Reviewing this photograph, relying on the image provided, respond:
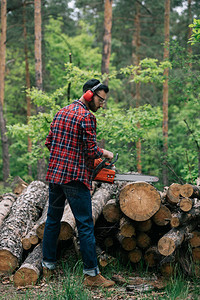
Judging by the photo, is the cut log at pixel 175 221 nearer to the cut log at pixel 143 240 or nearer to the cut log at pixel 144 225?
the cut log at pixel 144 225

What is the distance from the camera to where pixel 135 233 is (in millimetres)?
4270

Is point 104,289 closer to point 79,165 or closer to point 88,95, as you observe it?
point 79,165

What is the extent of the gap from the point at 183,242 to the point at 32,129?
20.3ft

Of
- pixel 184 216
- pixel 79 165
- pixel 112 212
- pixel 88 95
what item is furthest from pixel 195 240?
pixel 88 95

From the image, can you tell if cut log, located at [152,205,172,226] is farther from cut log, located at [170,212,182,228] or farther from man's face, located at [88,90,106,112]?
man's face, located at [88,90,106,112]

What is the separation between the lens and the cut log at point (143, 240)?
14.0 feet

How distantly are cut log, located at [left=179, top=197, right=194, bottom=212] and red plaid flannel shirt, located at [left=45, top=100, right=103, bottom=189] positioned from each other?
1200 millimetres

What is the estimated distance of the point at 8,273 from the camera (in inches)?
162

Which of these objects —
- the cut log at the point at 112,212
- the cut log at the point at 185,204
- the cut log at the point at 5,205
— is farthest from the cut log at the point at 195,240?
the cut log at the point at 5,205

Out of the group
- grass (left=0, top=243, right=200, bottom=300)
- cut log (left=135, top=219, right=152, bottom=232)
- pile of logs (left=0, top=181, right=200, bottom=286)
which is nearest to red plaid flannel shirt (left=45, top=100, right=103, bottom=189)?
pile of logs (left=0, top=181, right=200, bottom=286)

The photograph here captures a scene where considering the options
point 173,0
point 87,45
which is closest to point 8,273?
point 173,0

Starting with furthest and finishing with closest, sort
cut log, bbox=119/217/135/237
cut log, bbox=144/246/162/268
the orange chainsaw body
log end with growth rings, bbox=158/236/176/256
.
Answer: cut log, bbox=144/246/162/268 → cut log, bbox=119/217/135/237 → the orange chainsaw body → log end with growth rings, bbox=158/236/176/256

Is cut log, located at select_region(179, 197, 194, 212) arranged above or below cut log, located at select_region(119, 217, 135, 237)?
above

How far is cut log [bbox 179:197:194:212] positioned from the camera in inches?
154
